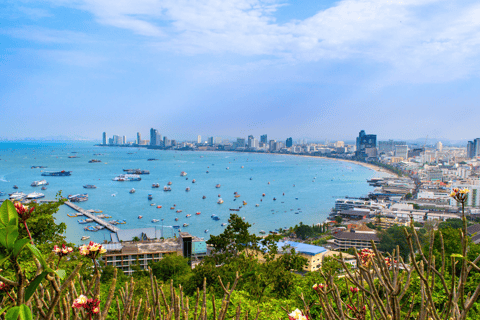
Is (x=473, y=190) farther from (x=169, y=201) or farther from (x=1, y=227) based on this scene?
(x=1, y=227)

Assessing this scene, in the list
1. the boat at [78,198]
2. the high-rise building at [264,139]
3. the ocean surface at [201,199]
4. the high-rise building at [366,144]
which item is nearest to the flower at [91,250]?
the ocean surface at [201,199]

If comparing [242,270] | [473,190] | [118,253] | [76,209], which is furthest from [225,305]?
[473,190]

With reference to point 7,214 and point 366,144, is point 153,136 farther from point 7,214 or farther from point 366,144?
point 7,214

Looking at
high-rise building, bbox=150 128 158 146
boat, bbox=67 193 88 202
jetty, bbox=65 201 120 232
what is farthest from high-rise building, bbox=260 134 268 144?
jetty, bbox=65 201 120 232

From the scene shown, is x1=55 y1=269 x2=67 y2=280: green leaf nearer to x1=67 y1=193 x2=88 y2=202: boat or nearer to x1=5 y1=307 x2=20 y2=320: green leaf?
x1=5 y1=307 x2=20 y2=320: green leaf

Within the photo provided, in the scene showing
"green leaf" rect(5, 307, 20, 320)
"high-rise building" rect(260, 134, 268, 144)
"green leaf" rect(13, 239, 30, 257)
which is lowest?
"green leaf" rect(5, 307, 20, 320)

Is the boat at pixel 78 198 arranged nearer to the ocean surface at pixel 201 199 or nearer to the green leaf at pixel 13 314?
the ocean surface at pixel 201 199

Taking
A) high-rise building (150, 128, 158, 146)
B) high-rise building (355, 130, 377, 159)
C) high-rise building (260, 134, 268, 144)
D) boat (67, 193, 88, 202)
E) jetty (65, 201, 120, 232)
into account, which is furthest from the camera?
high-rise building (150, 128, 158, 146)
